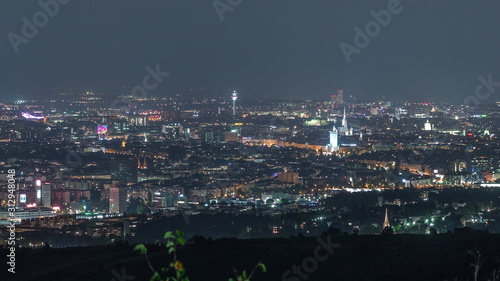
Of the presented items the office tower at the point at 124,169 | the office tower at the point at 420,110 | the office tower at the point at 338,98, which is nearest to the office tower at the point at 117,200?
the office tower at the point at 124,169

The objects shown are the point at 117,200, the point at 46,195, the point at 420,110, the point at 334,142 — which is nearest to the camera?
the point at 46,195

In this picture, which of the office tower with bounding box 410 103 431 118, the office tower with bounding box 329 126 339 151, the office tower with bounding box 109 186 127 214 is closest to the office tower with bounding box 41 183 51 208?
the office tower with bounding box 109 186 127 214

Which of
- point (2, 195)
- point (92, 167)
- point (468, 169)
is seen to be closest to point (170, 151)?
point (92, 167)

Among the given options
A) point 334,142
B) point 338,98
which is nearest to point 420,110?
point 338,98

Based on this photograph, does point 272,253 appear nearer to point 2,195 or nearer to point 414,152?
point 2,195

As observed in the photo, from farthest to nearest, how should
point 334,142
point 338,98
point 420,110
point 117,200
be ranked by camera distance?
point 338,98 < point 420,110 < point 334,142 < point 117,200

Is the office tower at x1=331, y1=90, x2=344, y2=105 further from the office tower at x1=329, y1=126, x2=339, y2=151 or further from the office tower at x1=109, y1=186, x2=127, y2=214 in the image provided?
the office tower at x1=109, y1=186, x2=127, y2=214

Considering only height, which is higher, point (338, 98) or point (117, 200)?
point (338, 98)

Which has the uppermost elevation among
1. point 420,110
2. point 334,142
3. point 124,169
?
point 420,110

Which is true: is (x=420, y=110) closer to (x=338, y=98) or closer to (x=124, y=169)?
(x=338, y=98)
